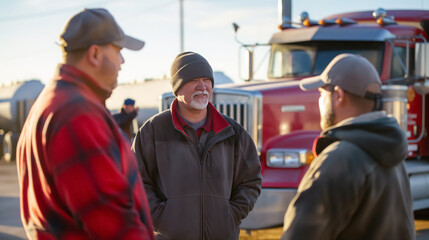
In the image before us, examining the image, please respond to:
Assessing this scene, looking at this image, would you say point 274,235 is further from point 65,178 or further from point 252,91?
point 65,178

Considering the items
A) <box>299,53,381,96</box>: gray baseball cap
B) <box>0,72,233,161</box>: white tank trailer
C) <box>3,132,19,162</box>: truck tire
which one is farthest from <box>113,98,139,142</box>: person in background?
<box>3,132,19,162</box>: truck tire

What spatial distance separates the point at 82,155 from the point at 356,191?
3.28 feet

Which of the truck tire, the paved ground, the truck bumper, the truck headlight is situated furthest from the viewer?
the truck tire

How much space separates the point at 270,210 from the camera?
6.25 meters

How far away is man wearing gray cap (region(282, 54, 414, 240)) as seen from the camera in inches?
80.4

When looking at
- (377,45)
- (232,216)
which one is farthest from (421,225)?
(232,216)

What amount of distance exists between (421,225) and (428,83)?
2.29 m

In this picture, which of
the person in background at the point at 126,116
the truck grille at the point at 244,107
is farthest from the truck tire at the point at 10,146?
the truck grille at the point at 244,107

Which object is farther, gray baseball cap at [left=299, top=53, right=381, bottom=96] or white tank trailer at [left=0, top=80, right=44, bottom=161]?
white tank trailer at [left=0, top=80, right=44, bottom=161]

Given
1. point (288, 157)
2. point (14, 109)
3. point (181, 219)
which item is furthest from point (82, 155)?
point (14, 109)

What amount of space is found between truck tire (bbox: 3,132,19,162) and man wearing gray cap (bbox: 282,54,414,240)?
952 inches

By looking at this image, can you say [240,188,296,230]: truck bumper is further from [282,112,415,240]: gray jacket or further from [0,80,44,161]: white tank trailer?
[0,80,44,161]: white tank trailer

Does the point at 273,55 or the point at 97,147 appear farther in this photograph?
the point at 273,55

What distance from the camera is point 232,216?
142 inches
